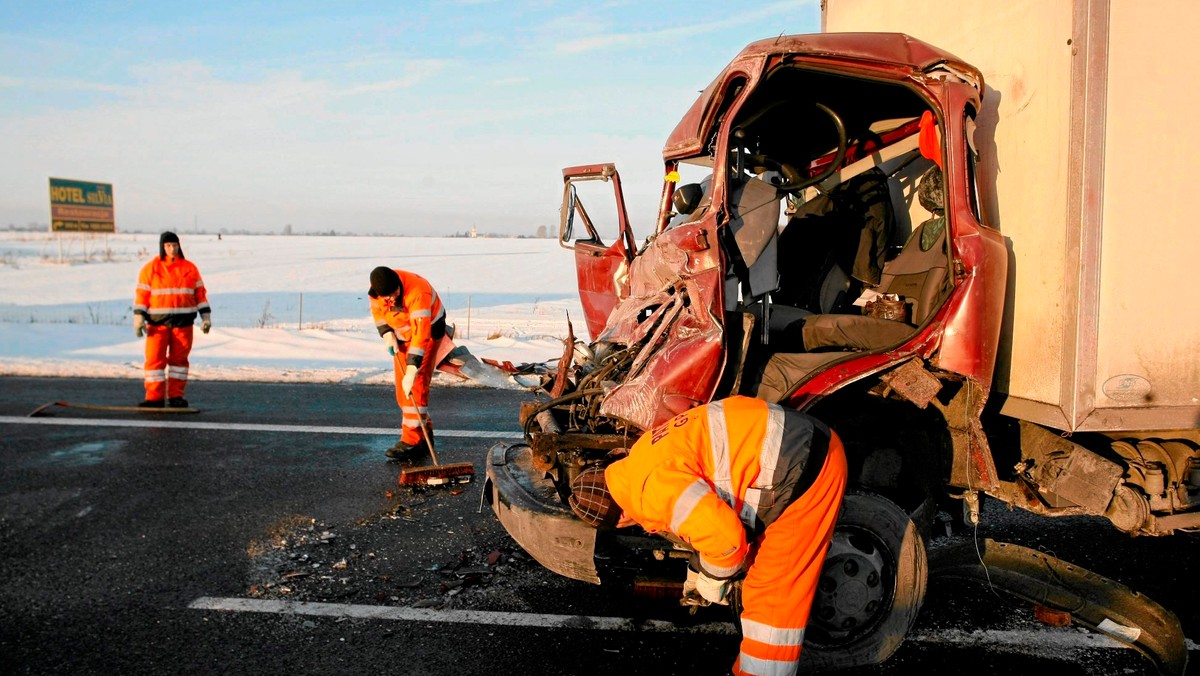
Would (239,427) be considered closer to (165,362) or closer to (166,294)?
(165,362)

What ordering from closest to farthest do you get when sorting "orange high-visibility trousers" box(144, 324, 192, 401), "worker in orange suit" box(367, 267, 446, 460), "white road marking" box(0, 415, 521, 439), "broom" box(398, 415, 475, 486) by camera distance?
"broom" box(398, 415, 475, 486)
"worker in orange suit" box(367, 267, 446, 460)
"white road marking" box(0, 415, 521, 439)
"orange high-visibility trousers" box(144, 324, 192, 401)

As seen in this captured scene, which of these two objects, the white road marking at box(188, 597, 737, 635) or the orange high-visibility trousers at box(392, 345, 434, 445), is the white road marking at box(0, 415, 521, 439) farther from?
the white road marking at box(188, 597, 737, 635)

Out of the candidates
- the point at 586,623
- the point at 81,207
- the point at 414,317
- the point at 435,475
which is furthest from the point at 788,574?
the point at 81,207

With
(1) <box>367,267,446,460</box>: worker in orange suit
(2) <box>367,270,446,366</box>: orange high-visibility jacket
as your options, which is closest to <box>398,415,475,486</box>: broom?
(1) <box>367,267,446,460</box>: worker in orange suit

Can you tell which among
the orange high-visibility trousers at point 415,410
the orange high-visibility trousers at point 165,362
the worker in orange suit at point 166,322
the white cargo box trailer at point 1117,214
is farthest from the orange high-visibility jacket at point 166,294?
the white cargo box trailer at point 1117,214

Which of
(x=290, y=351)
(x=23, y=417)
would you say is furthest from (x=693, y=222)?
(x=290, y=351)

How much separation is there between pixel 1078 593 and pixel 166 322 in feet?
27.9

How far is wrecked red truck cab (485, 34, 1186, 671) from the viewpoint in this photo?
343 cm

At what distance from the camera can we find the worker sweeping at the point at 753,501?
8.68 ft

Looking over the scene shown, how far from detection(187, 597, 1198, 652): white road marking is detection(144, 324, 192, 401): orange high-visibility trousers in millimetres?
5122

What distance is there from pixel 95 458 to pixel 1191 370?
7.37 m

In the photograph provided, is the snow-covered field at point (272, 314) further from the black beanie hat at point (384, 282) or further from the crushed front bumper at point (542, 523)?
the black beanie hat at point (384, 282)

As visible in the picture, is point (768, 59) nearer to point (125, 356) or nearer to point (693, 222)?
point (693, 222)

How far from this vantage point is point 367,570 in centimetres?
440
